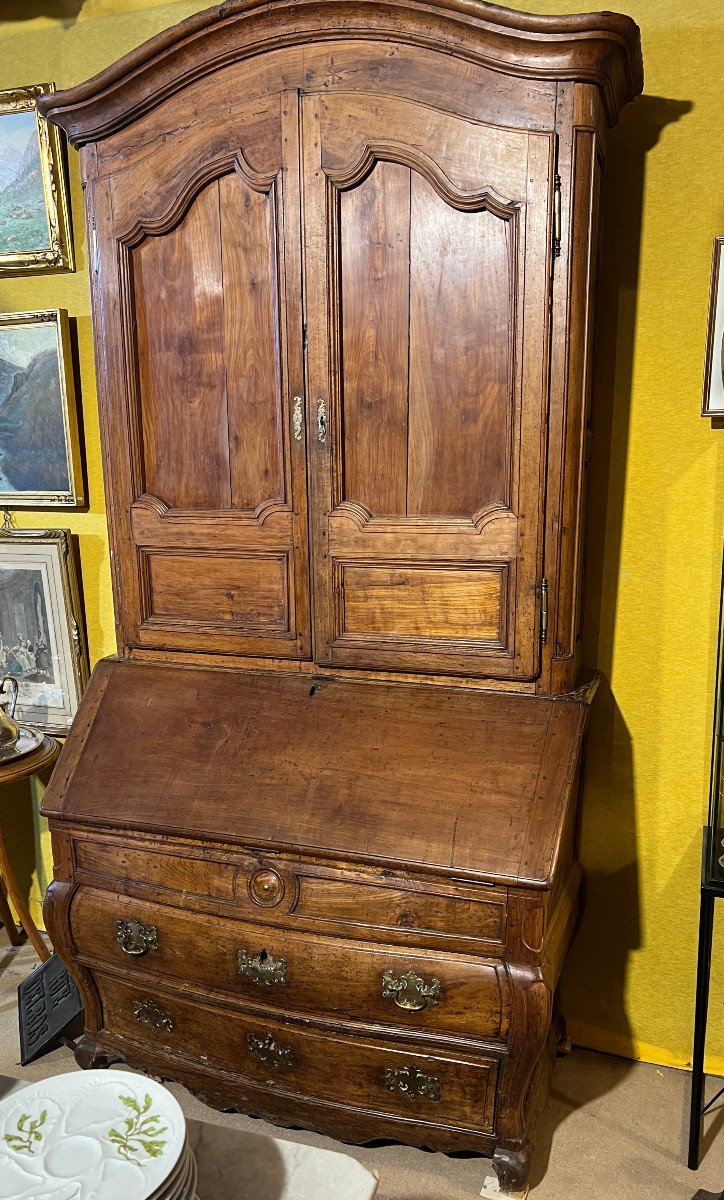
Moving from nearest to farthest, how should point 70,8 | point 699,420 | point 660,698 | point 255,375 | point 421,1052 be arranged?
point 421,1052, point 255,375, point 699,420, point 660,698, point 70,8

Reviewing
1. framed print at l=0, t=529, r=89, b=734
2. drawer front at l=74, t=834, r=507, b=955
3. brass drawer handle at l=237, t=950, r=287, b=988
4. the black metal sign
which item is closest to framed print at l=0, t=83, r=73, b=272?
framed print at l=0, t=529, r=89, b=734

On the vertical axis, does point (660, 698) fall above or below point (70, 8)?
below

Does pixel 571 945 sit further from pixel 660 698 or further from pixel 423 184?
pixel 423 184

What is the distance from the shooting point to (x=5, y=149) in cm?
280

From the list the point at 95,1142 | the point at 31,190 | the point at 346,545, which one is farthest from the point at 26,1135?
the point at 31,190

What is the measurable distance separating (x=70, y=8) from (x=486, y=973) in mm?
3052

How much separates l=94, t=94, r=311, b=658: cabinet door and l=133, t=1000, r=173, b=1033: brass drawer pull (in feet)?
3.09

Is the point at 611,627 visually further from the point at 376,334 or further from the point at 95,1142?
the point at 95,1142

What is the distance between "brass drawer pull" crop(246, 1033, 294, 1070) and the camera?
2.07m

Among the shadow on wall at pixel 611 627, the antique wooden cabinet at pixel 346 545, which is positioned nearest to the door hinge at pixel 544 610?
the antique wooden cabinet at pixel 346 545

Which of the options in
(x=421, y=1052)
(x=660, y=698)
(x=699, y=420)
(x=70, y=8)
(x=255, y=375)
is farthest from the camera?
(x=70, y=8)

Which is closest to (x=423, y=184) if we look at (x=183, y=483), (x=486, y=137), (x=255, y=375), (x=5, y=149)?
(x=486, y=137)

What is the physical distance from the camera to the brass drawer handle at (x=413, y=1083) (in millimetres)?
1976

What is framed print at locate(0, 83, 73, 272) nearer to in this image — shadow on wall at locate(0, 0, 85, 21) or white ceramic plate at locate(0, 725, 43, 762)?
shadow on wall at locate(0, 0, 85, 21)
